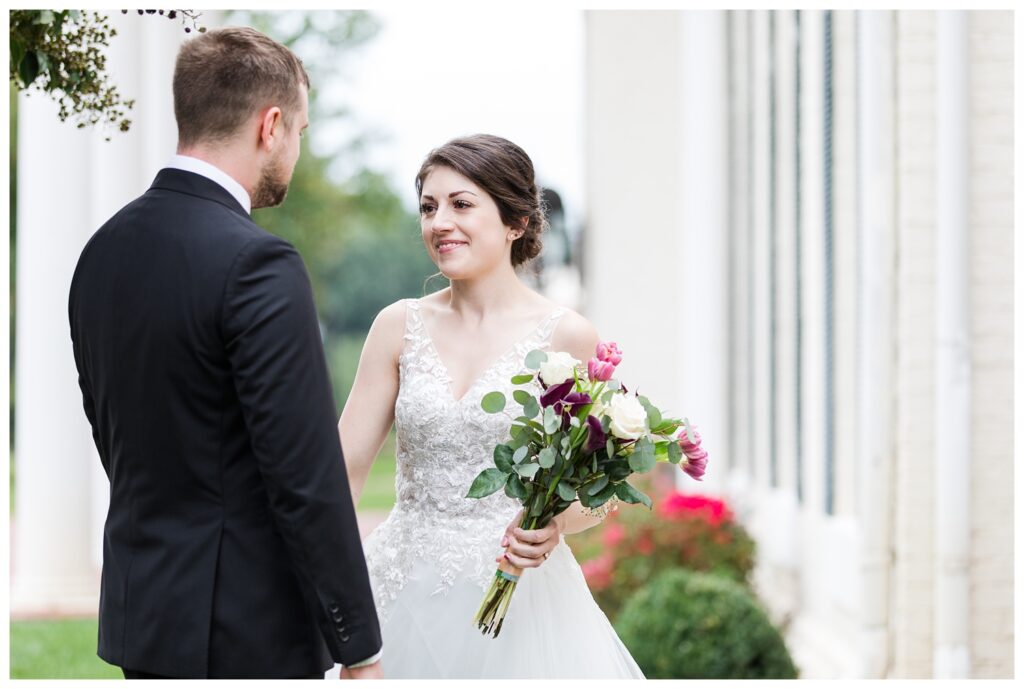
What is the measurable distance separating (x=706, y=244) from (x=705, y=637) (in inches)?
222

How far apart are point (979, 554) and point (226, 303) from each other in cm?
344

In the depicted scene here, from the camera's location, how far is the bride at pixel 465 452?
310 cm

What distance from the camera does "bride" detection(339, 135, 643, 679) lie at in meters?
3.10

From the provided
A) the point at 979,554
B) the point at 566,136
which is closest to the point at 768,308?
the point at 979,554

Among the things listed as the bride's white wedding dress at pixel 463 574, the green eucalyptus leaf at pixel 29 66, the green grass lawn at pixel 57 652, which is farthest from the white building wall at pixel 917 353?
the green grass lawn at pixel 57 652

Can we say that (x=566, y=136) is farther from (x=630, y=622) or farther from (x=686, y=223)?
(x=630, y=622)

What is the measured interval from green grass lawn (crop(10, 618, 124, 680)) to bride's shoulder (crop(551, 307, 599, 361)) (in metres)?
4.44

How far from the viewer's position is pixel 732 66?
10.7 meters

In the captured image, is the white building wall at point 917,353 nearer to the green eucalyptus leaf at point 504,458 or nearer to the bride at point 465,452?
the bride at point 465,452

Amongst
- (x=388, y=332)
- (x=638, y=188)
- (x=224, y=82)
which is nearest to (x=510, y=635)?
(x=388, y=332)

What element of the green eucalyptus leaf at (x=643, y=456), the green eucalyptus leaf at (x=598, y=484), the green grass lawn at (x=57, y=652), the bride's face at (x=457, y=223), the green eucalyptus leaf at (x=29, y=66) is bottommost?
the green grass lawn at (x=57, y=652)

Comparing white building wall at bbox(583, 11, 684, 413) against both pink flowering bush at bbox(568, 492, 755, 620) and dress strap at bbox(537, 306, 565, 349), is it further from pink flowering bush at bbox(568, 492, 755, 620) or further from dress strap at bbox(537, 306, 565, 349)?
dress strap at bbox(537, 306, 565, 349)

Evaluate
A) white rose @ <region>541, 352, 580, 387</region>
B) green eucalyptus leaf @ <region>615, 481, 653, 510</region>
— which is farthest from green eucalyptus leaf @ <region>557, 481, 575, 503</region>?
white rose @ <region>541, 352, 580, 387</region>

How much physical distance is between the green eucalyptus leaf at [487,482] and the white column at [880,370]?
9.09 feet
